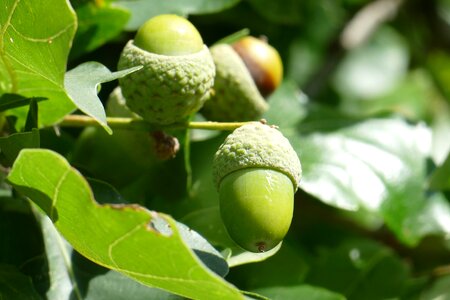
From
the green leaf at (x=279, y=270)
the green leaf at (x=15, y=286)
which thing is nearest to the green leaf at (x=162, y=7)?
the green leaf at (x=279, y=270)

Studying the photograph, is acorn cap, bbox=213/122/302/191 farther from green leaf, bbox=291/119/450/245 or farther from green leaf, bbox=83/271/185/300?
green leaf, bbox=291/119/450/245

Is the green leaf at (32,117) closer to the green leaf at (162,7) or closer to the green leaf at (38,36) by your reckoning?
the green leaf at (38,36)

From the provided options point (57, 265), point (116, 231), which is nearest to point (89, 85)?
point (116, 231)

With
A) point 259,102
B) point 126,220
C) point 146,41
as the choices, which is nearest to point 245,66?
point 259,102

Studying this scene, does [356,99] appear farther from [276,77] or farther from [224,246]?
[224,246]

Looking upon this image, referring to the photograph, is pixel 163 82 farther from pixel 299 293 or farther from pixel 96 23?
pixel 299 293

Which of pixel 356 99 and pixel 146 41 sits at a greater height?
pixel 146 41
